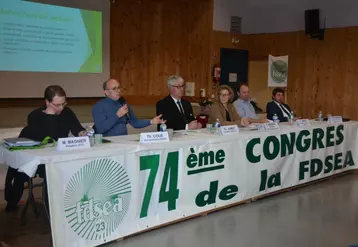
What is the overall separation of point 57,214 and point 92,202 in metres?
0.26

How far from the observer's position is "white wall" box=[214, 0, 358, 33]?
6875 mm

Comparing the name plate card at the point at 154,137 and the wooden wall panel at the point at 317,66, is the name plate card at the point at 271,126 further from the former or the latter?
the wooden wall panel at the point at 317,66

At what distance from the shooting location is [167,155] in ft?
10.7

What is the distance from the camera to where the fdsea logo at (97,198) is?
2771 mm

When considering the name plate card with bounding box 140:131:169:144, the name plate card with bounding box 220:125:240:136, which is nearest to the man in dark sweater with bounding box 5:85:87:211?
the name plate card with bounding box 140:131:169:144

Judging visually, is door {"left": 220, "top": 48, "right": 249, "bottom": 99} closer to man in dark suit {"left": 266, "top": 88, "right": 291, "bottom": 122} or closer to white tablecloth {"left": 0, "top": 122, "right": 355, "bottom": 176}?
man in dark suit {"left": 266, "top": 88, "right": 291, "bottom": 122}

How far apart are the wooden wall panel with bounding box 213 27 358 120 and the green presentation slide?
2.46 metres

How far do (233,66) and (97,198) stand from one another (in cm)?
554

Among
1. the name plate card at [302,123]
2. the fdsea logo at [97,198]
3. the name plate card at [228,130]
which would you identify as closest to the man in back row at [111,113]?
the name plate card at [228,130]

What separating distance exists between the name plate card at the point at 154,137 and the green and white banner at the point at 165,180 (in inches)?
3.8

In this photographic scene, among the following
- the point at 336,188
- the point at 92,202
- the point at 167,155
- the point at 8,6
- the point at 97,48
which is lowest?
the point at 336,188

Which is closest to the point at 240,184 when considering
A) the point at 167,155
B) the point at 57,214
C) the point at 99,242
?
the point at 167,155

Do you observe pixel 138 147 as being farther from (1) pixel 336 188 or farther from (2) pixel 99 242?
(1) pixel 336 188

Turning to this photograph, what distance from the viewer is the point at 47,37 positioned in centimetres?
560
